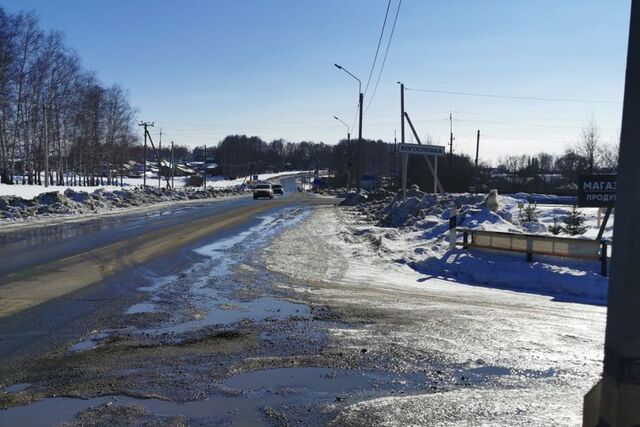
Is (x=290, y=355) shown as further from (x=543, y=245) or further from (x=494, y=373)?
(x=543, y=245)

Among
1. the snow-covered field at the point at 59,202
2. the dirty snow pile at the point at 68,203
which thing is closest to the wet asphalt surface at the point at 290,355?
the snow-covered field at the point at 59,202

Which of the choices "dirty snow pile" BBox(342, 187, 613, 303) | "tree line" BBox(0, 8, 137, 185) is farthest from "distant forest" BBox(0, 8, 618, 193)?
"dirty snow pile" BBox(342, 187, 613, 303)

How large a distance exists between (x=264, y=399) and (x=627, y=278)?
10.5 feet

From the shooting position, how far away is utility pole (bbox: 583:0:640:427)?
2.84m

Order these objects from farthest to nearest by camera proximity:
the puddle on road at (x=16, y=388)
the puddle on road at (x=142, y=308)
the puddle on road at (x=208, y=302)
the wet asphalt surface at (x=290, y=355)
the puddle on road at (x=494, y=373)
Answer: the puddle on road at (x=142, y=308) → the puddle on road at (x=208, y=302) → the puddle on road at (x=494, y=373) → the puddle on road at (x=16, y=388) → the wet asphalt surface at (x=290, y=355)

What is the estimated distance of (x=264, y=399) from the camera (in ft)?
16.2

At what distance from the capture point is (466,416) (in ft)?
15.0

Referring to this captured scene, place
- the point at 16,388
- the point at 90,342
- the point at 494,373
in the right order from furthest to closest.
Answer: the point at 90,342 < the point at 494,373 < the point at 16,388

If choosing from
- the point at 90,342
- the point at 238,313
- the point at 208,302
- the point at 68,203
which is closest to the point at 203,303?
the point at 208,302

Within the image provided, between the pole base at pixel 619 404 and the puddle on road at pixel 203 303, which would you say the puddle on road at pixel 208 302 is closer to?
the puddle on road at pixel 203 303

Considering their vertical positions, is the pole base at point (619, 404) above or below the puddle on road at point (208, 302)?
above

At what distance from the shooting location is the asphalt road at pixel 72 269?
723 centimetres

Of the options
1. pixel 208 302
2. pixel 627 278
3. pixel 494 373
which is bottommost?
pixel 208 302

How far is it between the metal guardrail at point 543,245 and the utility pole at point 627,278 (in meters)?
8.63
